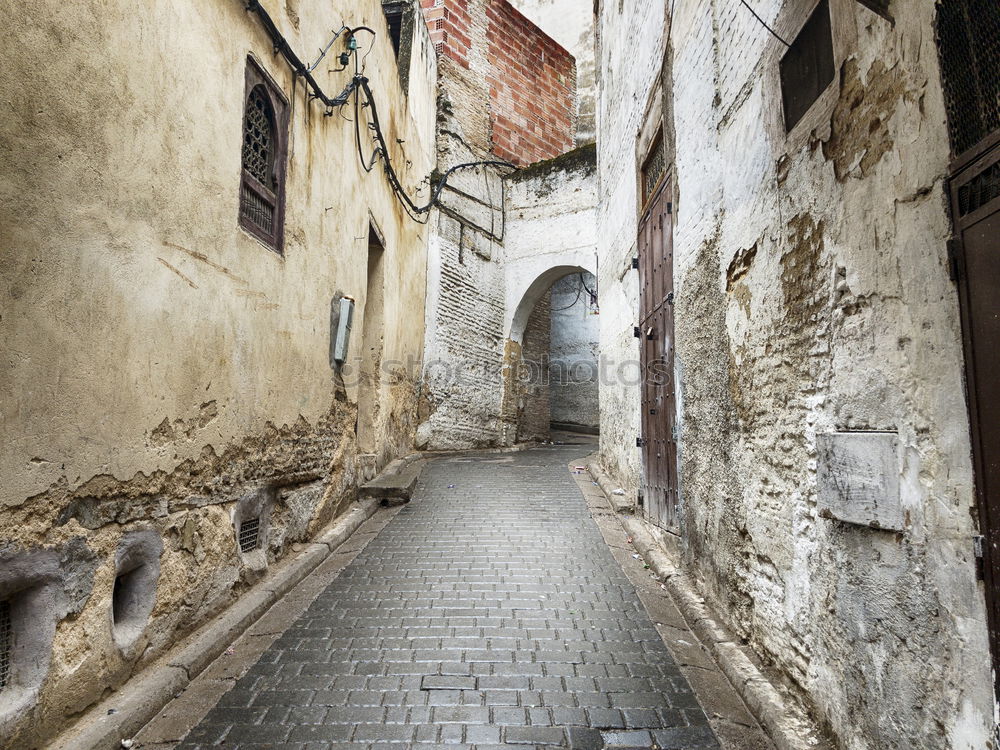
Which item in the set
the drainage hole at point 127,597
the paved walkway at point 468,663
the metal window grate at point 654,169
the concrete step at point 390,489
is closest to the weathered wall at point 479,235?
the concrete step at point 390,489

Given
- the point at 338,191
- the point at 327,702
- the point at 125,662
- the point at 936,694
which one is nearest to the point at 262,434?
the point at 125,662

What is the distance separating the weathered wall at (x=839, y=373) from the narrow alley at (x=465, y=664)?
0.60m

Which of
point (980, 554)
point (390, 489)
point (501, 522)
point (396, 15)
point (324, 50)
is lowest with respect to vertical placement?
point (501, 522)

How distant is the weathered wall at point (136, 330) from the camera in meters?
1.88

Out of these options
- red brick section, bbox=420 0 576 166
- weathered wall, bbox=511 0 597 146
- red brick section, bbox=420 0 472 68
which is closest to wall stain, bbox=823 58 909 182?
red brick section, bbox=420 0 576 166

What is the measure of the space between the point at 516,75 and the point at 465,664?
1342 centimetres

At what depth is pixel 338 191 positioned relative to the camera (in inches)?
201

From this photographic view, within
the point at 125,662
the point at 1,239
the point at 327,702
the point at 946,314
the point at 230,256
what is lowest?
the point at 327,702

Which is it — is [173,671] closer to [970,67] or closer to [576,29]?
[970,67]

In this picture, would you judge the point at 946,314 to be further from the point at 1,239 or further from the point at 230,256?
the point at 230,256

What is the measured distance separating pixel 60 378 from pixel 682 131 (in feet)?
12.9

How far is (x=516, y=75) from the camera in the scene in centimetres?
1330

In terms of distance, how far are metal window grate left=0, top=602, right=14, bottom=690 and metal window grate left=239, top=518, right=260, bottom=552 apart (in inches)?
62.0

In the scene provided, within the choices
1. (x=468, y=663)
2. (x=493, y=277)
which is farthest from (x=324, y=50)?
(x=493, y=277)
